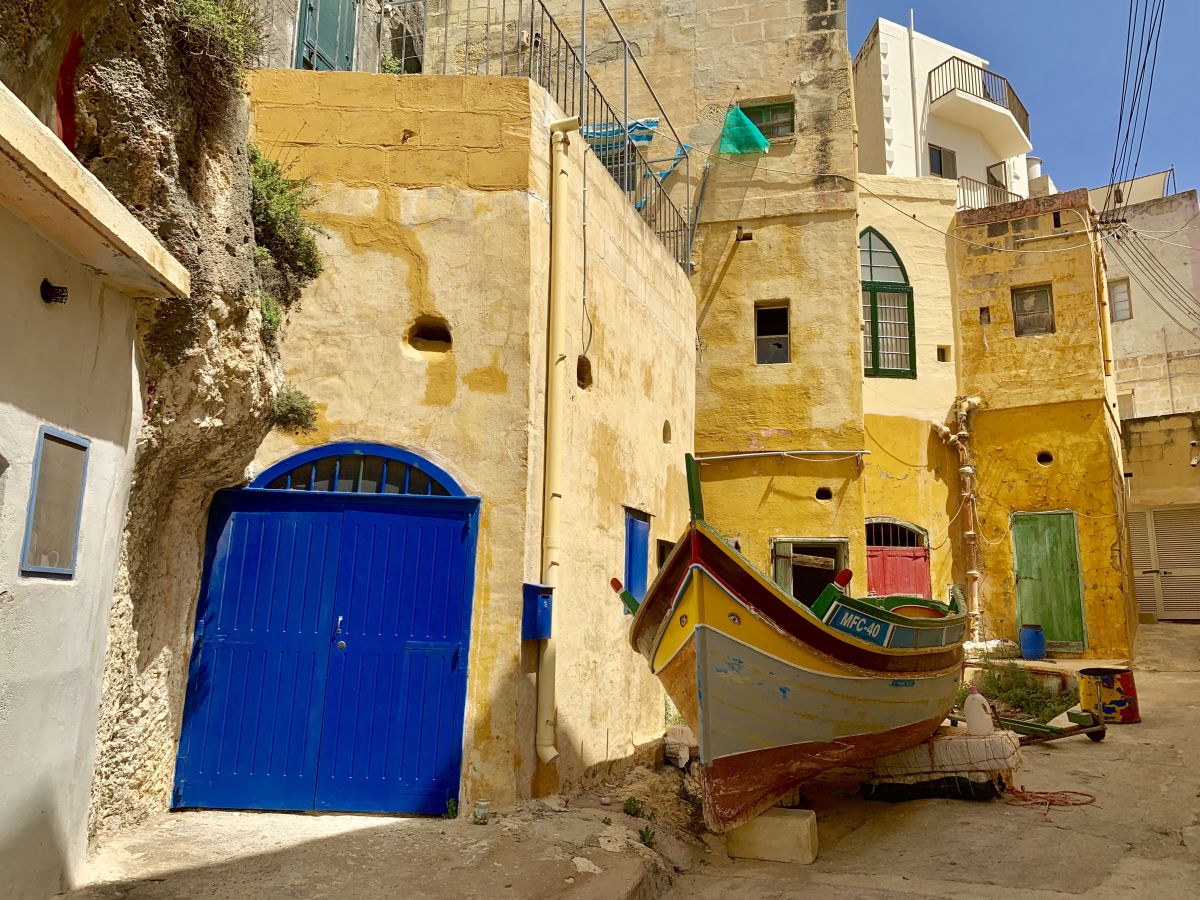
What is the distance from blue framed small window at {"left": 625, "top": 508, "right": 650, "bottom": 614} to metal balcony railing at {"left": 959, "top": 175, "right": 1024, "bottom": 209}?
16614mm

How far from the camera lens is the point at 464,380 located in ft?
21.0

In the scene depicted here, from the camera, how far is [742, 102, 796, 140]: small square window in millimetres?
12953

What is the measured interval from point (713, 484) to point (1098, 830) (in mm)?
6615

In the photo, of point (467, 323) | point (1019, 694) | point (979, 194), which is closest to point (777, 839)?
point (467, 323)

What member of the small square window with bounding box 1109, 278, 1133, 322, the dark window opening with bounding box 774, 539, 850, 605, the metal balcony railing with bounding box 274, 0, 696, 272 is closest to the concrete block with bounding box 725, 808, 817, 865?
the dark window opening with bounding box 774, 539, 850, 605

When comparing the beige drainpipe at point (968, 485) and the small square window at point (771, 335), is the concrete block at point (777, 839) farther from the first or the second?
the beige drainpipe at point (968, 485)

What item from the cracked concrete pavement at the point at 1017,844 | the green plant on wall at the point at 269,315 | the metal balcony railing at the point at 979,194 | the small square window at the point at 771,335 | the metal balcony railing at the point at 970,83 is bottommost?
the cracked concrete pavement at the point at 1017,844

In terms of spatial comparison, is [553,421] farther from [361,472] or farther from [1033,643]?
[1033,643]

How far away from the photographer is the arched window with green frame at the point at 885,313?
14797mm

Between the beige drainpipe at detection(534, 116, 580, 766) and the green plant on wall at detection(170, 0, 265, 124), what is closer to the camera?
the green plant on wall at detection(170, 0, 265, 124)

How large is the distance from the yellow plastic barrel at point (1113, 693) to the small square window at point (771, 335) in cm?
550

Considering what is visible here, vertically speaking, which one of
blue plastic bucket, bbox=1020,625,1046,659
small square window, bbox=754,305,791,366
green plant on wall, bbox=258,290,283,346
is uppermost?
small square window, bbox=754,305,791,366

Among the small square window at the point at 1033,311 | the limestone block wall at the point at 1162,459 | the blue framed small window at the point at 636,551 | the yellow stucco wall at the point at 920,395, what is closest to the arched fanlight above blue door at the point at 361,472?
the blue framed small window at the point at 636,551

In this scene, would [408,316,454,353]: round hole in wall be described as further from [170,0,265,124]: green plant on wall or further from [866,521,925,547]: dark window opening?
[866,521,925,547]: dark window opening
